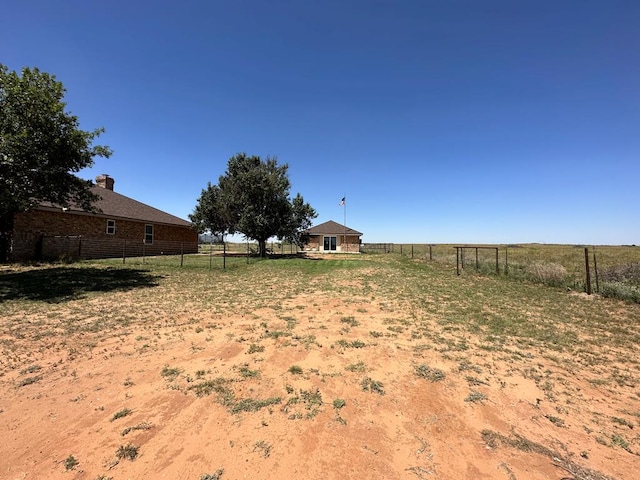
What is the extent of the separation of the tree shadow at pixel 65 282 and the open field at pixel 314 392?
88 centimetres

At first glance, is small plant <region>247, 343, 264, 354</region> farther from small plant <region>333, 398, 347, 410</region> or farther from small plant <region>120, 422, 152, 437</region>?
small plant <region>120, 422, 152, 437</region>

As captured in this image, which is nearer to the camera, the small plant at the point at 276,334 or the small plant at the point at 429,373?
the small plant at the point at 429,373

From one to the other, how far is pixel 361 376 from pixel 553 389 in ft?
8.20

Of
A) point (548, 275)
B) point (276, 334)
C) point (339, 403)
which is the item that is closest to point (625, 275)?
point (548, 275)

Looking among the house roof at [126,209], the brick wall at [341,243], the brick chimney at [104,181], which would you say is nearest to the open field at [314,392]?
the house roof at [126,209]

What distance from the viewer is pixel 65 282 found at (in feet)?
34.7

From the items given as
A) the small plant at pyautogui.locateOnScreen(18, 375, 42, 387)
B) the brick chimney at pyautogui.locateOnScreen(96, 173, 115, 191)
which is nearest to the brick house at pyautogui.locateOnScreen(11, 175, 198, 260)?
the brick chimney at pyautogui.locateOnScreen(96, 173, 115, 191)

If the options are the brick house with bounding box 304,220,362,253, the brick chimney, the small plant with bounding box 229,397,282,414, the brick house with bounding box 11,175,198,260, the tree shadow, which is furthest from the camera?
the brick house with bounding box 304,220,362,253

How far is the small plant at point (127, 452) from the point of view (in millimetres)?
2674

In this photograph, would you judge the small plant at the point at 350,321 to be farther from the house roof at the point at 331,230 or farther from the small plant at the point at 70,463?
the house roof at the point at 331,230

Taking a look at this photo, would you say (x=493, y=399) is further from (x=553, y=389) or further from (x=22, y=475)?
(x=22, y=475)

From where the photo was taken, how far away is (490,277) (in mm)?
14312

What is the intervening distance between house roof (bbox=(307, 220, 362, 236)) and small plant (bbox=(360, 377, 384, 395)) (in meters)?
33.1

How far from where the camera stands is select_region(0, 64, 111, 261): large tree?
963cm
